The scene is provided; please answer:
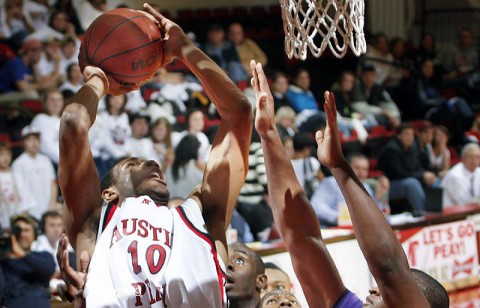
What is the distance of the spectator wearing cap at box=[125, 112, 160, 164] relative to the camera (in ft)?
26.3

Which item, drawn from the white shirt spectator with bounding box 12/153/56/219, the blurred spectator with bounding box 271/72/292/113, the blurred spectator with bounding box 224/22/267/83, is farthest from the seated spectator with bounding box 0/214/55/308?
the blurred spectator with bounding box 224/22/267/83

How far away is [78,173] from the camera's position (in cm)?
300

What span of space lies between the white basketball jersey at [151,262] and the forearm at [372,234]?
0.59 metres

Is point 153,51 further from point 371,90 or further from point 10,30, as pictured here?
point 371,90

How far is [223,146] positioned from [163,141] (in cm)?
481

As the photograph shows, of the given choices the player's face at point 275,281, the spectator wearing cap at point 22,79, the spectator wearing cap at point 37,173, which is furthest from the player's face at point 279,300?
the spectator wearing cap at point 22,79

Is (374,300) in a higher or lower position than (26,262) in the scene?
higher

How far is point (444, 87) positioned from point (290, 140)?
15.6ft

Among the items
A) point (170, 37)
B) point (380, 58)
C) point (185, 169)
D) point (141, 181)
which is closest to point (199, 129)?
point (185, 169)

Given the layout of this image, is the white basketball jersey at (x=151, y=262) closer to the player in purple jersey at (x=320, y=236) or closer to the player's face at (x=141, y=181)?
the player's face at (x=141, y=181)

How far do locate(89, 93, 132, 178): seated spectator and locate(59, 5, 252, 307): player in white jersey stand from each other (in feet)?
14.8

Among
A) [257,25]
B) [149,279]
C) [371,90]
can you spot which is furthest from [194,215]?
[257,25]

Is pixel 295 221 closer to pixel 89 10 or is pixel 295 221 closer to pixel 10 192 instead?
pixel 10 192

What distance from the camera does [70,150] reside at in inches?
118
